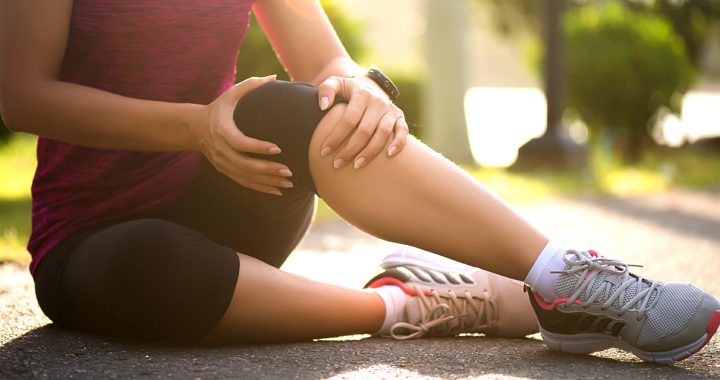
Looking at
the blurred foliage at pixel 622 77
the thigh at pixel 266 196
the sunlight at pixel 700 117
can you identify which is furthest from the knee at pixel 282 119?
the sunlight at pixel 700 117

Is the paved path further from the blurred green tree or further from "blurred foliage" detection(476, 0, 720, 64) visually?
"blurred foliage" detection(476, 0, 720, 64)

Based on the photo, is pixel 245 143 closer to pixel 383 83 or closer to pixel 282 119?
pixel 282 119

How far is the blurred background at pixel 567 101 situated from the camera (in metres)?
6.20

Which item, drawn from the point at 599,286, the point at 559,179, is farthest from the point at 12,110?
the point at 559,179

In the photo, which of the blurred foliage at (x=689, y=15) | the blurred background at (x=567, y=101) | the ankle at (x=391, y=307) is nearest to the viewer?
the ankle at (x=391, y=307)

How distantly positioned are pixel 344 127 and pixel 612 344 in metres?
0.65

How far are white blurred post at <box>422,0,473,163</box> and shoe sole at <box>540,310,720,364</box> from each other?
8.02 m

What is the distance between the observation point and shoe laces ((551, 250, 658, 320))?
1727 mm

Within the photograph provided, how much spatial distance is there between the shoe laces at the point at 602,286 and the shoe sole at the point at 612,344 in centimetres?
8

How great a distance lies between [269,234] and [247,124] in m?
0.40

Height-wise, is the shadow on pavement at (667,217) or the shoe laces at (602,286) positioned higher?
the shoe laces at (602,286)

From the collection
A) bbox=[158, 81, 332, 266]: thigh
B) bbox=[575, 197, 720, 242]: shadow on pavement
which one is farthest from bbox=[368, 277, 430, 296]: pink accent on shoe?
bbox=[575, 197, 720, 242]: shadow on pavement

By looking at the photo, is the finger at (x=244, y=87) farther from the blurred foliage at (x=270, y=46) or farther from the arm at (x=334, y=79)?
the blurred foliage at (x=270, y=46)

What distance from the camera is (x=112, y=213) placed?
201cm
